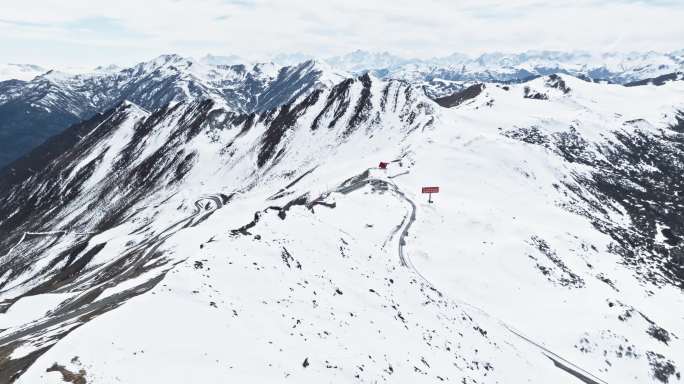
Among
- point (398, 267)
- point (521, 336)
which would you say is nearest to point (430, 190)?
point (398, 267)

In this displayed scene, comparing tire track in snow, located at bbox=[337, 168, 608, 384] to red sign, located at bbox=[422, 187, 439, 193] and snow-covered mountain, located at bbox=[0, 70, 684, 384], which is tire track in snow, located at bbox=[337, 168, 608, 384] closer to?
snow-covered mountain, located at bbox=[0, 70, 684, 384]

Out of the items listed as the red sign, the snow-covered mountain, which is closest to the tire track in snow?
the snow-covered mountain

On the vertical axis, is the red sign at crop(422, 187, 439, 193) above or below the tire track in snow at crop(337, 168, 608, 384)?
above

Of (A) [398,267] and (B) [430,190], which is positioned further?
(B) [430,190]

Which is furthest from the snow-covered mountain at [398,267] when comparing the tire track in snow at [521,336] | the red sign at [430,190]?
the red sign at [430,190]

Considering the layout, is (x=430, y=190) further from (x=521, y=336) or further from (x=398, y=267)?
(x=521, y=336)

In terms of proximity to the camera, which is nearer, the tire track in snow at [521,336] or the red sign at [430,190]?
the tire track in snow at [521,336]

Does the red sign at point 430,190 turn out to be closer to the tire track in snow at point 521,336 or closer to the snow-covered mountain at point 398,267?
the snow-covered mountain at point 398,267

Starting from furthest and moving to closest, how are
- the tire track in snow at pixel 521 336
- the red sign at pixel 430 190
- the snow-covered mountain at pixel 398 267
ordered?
the red sign at pixel 430 190 → the tire track in snow at pixel 521 336 → the snow-covered mountain at pixel 398 267

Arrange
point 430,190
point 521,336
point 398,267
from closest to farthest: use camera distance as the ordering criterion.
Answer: point 521,336
point 398,267
point 430,190

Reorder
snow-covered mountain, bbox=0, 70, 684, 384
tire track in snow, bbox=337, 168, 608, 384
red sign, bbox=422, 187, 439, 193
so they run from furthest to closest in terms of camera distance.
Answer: red sign, bbox=422, 187, 439, 193, tire track in snow, bbox=337, 168, 608, 384, snow-covered mountain, bbox=0, 70, 684, 384
